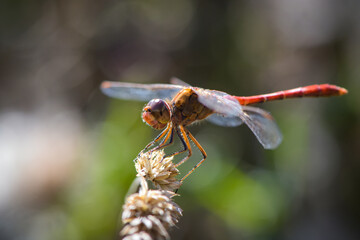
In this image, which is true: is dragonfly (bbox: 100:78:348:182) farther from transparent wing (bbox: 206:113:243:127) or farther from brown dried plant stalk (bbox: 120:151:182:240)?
brown dried plant stalk (bbox: 120:151:182:240)

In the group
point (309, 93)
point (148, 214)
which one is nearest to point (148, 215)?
point (148, 214)

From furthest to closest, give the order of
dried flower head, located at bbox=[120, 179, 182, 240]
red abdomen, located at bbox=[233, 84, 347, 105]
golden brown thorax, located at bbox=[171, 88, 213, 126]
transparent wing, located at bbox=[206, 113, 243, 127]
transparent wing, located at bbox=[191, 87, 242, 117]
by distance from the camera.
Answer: red abdomen, located at bbox=[233, 84, 347, 105], transparent wing, located at bbox=[206, 113, 243, 127], golden brown thorax, located at bbox=[171, 88, 213, 126], transparent wing, located at bbox=[191, 87, 242, 117], dried flower head, located at bbox=[120, 179, 182, 240]

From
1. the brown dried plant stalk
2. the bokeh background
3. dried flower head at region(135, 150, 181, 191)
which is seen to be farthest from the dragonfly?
Result: the bokeh background

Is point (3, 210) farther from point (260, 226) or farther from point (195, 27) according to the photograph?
point (195, 27)

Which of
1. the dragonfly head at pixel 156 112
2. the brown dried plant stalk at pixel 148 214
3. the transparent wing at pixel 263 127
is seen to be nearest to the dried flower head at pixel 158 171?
the brown dried plant stalk at pixel 148 214

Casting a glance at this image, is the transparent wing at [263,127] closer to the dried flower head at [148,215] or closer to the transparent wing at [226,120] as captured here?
the transparent wing at [226,120]

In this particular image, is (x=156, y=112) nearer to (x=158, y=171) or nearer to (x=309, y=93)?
(x=158, y=171)
